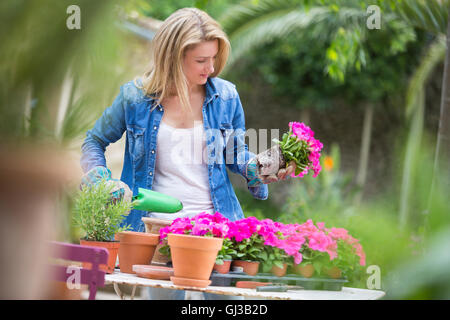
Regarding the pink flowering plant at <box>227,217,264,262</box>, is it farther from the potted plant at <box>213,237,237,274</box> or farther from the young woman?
the young woman

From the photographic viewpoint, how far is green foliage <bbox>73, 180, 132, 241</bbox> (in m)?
1.91

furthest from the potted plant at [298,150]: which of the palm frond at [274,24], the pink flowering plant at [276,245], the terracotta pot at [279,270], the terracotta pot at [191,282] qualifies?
the palm frond at [274,24]

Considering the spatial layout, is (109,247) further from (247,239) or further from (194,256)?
(247,239)

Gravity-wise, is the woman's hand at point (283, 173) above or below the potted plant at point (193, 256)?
above

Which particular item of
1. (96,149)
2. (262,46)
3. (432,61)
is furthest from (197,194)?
(262,46)

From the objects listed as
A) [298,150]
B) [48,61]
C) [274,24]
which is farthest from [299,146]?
[274,24]

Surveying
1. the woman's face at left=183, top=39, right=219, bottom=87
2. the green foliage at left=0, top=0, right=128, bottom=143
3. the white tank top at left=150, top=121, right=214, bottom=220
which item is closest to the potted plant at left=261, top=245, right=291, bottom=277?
the white tank top at left=150, top=121, right=214, bottom=220

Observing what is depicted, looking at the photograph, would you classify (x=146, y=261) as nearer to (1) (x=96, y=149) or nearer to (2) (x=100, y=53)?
(1) (x=96, y=149)

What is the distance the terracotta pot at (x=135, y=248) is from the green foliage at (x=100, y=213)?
0.05 meters

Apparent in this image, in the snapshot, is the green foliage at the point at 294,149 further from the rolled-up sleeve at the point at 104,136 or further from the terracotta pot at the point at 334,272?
the rolled-up sleeve at the point at 104,136

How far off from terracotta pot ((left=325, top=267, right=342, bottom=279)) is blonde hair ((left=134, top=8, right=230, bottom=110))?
3.10 ft

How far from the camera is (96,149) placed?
2246 mm

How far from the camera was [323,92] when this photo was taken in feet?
32.3

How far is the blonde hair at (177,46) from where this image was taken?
238 centimetres
